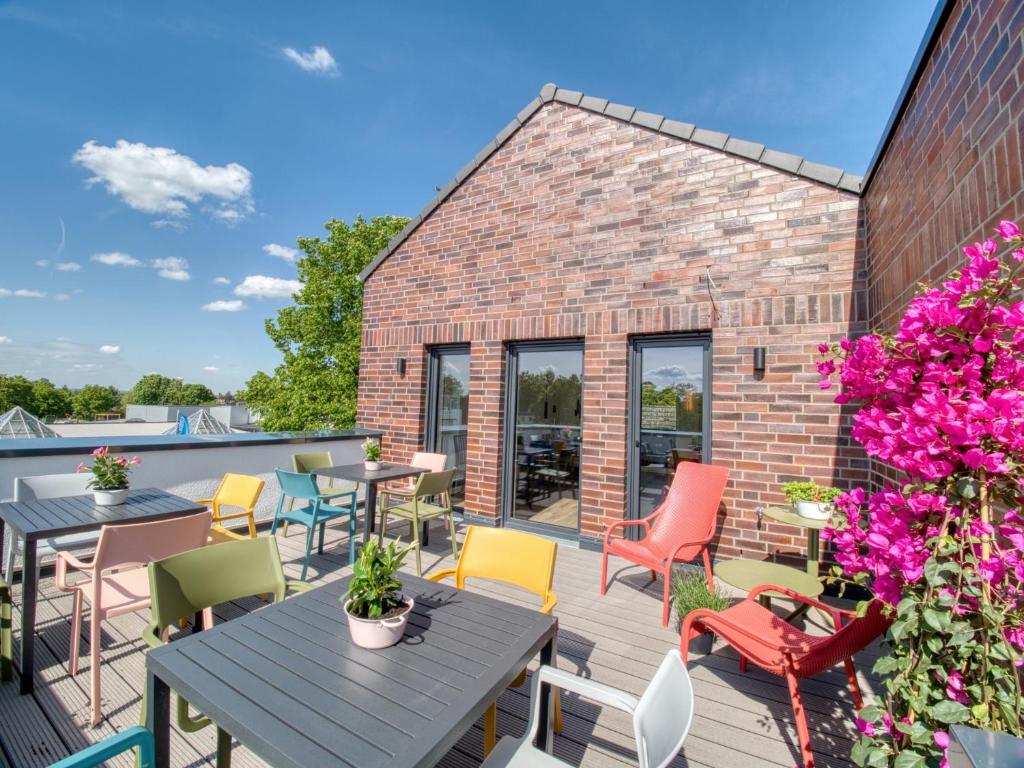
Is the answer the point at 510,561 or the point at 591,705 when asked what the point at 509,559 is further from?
the point at 591,705

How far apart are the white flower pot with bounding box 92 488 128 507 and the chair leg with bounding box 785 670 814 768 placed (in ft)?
12.8

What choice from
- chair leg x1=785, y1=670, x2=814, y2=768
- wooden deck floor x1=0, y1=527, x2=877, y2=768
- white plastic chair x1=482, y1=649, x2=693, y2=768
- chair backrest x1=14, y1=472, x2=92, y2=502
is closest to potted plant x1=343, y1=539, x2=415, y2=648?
white plastic chair x1=482, y1=649, x2=693, y2=768

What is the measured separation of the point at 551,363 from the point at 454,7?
503 centimetres

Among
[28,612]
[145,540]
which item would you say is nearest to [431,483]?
[145,540]

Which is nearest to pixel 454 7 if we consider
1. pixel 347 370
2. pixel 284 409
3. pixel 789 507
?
pixel 789 507

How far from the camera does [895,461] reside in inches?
45.5

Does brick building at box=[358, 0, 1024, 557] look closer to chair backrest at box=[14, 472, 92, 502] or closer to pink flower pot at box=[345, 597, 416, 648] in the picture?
pink flower pot at box=[345, 597, 416, 648]

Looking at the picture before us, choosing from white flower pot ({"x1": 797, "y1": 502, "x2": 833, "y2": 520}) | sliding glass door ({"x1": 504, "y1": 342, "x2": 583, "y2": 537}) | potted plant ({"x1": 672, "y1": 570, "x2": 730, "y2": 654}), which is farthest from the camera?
sliding glass door ({"x1": 504, "y1": 342, "x2": 583, "y2": 537})

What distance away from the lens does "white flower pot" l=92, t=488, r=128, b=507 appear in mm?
2822

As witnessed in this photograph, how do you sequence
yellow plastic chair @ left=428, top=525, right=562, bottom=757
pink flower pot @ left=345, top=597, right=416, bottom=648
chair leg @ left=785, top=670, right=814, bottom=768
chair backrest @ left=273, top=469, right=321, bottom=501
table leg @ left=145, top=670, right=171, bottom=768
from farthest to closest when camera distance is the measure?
chair backrest @ left=273, top=469, right=321, bottom=501 < yellow plastic chair @ left=428, top=525, right=562, bottom=757 < chair leg @ left=785, top=670, right=814, bottom=768 < pink flower pot @ left=345, top=597, right=416, bottom=648 < table leg @ left=145, top=670, right=171, bottom=768

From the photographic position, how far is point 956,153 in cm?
198

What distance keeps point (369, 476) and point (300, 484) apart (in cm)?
56

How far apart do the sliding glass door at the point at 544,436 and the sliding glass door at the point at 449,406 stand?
0.72 meters

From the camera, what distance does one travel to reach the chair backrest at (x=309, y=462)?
4602 mm
